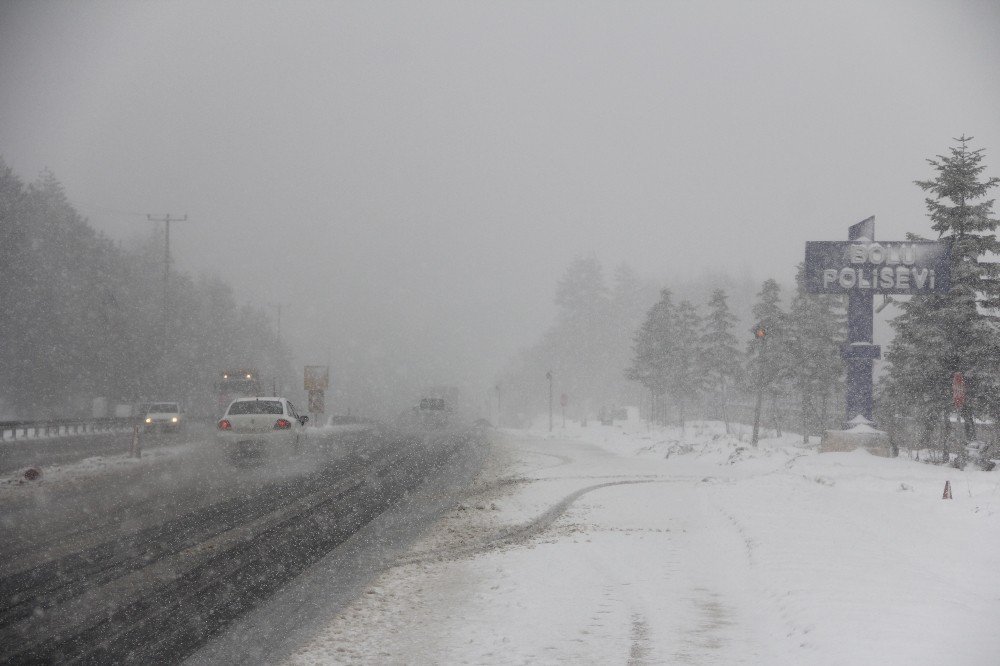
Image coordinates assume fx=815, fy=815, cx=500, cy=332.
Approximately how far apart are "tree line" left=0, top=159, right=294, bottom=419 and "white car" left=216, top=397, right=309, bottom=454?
31.4 m

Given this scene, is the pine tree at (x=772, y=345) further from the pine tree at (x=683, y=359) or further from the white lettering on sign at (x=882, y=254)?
the white lettering on sign at (x=882, y=254)

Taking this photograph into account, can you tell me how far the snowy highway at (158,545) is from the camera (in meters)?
7.04

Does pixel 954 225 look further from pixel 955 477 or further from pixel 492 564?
pixel 492 564

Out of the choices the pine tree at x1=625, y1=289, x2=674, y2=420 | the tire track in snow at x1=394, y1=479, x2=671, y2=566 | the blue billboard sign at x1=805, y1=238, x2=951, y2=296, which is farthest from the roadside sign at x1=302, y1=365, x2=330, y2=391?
the tire track in snow at x1=394, y1=479, x2=671, y2=566

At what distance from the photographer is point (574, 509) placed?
51.6 feet

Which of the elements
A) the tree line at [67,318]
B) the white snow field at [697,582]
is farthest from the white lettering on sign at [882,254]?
the tree line at [67,318]

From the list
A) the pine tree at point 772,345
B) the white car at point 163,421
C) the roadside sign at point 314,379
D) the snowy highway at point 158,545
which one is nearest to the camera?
the snowy highway at point 158,545

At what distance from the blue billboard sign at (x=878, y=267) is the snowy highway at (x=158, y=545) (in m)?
16.2

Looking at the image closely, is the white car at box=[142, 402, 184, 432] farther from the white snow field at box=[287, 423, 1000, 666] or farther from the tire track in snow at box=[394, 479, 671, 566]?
the tire track in snow at box=[394, 479, 671, 566]

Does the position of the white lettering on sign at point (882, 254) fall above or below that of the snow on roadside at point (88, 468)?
above

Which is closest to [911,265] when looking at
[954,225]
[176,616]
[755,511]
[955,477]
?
[954,225]

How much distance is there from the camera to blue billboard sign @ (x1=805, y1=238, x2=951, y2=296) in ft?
91.0

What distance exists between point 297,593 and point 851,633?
5428 millimetres

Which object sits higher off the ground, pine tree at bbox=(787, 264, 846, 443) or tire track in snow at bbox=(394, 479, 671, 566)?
pine tree at bbox=(787, 264, 846, 443)
